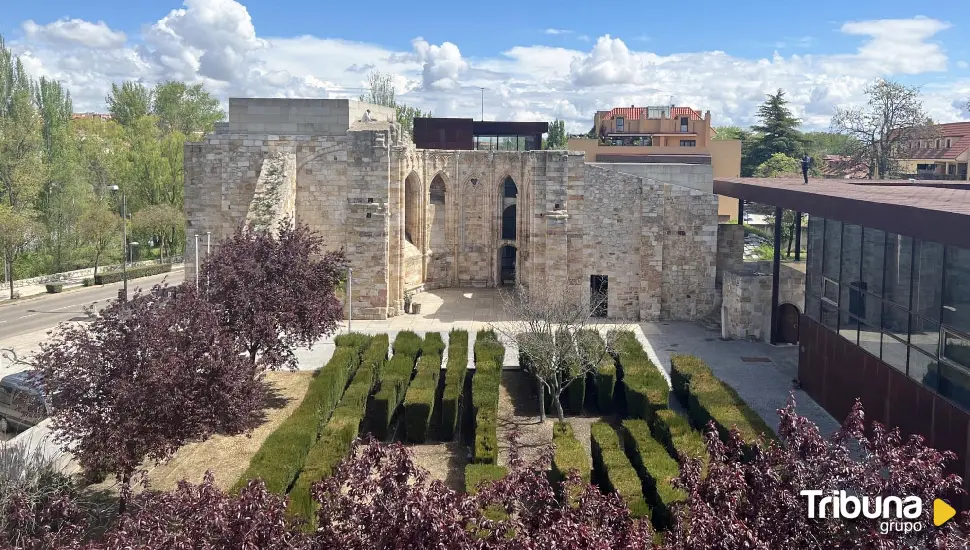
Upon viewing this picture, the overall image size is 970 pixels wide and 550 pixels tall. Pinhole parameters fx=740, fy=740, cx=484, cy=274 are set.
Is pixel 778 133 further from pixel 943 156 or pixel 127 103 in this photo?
pixel 127 103

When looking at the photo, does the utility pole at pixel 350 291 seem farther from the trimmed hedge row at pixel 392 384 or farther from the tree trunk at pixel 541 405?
the tree trunk at pixel 541 405

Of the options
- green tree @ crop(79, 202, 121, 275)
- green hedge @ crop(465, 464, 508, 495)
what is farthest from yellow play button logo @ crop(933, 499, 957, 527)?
green tree @ crop(79, 202, 121, 275)

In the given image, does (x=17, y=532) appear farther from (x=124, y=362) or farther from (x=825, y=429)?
(x=825, y=429)

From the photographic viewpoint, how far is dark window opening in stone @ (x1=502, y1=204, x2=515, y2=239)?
34062mm

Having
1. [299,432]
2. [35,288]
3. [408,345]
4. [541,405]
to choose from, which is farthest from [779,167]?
[35,288]

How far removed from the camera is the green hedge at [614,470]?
1133 cm

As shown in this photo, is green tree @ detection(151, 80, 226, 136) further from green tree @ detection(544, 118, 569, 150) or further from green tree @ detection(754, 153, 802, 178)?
green tree @ detection(754, 153, 802, 178)

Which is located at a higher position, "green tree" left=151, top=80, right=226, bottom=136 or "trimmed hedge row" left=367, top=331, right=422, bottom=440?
"green tree" left=151, top=80, right=226, bottom=136

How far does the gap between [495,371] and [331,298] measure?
4.48 meters

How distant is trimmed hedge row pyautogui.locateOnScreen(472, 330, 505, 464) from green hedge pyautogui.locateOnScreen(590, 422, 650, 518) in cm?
194

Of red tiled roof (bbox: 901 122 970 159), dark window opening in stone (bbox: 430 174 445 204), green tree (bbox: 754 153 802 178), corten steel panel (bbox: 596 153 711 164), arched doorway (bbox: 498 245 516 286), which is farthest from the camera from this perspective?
red tiled roof (bbox: 901 122 970 159)

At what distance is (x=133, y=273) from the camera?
135ft

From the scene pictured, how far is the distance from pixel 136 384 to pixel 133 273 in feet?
109

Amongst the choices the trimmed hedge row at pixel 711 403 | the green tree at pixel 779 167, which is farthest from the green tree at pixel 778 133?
the trimmed hedge row at pixel 711 403
